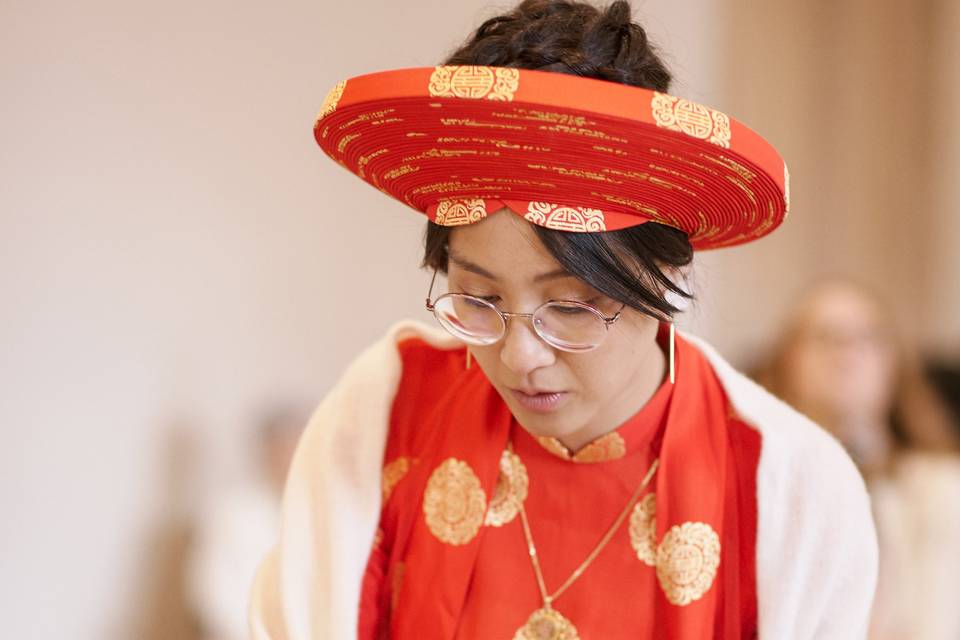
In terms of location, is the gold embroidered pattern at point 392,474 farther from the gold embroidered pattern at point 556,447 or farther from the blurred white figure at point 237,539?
the blurred white figure at point 237,539

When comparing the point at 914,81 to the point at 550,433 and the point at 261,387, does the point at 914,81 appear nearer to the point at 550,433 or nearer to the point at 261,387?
the point at 261,387

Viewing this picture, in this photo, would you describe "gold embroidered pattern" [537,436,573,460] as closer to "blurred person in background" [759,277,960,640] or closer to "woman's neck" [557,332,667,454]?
"woman's neck" [557,332,667,454]

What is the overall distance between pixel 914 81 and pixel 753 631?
4.22 metres

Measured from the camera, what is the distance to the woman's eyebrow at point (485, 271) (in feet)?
3.34

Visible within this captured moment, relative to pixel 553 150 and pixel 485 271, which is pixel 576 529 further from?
pixel 553 150

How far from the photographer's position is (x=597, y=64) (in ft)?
3.26

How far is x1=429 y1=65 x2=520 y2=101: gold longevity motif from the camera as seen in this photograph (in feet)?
2.92

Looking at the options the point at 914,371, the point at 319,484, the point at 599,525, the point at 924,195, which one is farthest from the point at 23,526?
the point at 924,195

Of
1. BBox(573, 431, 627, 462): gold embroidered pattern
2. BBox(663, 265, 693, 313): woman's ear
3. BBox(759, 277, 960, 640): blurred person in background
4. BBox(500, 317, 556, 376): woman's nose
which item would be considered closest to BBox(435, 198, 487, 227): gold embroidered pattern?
BBox(500, 317, 556, 376): woman's nose

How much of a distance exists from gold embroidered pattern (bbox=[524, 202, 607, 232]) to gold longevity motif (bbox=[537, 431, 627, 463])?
32 centimetres

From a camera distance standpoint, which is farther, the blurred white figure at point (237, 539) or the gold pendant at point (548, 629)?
the blurred white figure at point (237, 539)

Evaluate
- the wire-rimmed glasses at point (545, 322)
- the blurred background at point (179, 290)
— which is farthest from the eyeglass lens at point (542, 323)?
the blurred background at point (179, 290)

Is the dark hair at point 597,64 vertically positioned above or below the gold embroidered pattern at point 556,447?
above

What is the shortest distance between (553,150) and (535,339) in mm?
205
